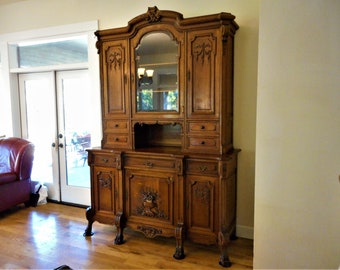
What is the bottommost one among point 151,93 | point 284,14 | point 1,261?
point 1,261

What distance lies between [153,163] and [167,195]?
353 mm

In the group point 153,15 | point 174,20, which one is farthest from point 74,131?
point 174,20

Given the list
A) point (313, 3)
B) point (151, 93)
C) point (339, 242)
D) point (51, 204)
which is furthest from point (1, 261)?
point (313, 3)

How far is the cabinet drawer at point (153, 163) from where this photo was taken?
101 inches

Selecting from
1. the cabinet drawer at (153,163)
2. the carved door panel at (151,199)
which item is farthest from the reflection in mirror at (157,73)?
the carved door panel at (151,199)

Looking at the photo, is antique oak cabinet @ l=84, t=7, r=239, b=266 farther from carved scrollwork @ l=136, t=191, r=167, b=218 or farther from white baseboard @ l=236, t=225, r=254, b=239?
white baseboard @ l=236, t=225, r=254, b=239

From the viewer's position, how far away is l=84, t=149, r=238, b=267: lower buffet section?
96.8 inches

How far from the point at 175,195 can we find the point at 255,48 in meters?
1.75

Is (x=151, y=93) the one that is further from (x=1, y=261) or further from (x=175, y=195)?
(x=1, y=261)

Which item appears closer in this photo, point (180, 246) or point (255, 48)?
point (180, 246)

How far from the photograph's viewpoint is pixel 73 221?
3371 millimetres

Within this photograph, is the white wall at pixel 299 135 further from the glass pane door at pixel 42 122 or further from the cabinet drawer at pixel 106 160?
the glass pane door at pixel 42 122

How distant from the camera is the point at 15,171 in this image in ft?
12.1

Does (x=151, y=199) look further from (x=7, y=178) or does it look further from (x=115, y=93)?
(x=7, y=178)
